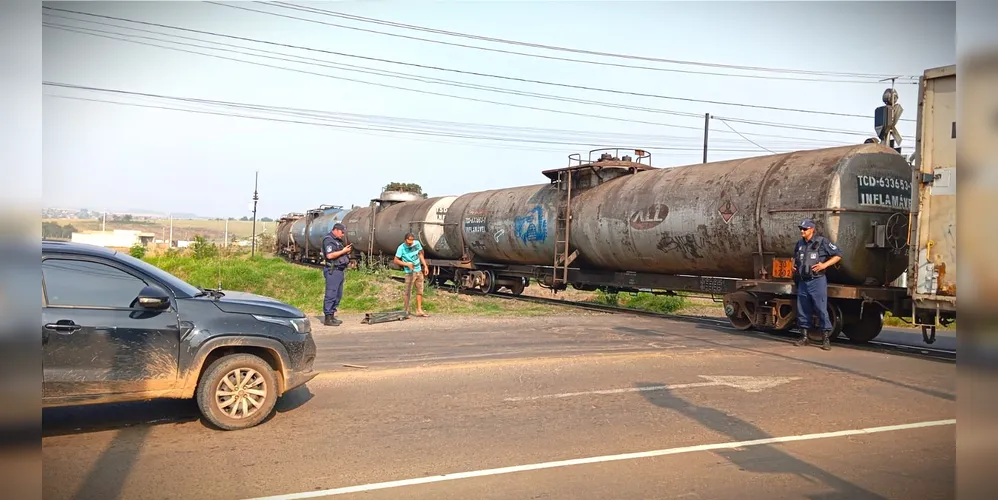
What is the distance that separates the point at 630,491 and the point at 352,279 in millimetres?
17964

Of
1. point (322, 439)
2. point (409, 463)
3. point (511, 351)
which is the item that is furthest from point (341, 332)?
point (409, 463)

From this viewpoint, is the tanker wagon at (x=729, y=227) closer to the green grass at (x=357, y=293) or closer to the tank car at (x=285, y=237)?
the green grass at (x=357, y=293)

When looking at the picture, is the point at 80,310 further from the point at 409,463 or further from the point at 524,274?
the point at 524,274

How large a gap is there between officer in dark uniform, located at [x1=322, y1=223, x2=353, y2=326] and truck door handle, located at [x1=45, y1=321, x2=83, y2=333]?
276 inches

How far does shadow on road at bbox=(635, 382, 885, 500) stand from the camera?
4242 mm

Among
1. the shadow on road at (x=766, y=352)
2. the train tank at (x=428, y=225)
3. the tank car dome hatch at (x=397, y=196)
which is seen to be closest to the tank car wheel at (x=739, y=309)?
the shadow on road at (x=766, y=352)

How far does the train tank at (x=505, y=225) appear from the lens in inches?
693

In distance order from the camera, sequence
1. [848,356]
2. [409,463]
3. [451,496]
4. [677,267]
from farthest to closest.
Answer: [677,267] → [848,356] → [409,463] → [451,496]

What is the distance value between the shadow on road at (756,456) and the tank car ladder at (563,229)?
989cm

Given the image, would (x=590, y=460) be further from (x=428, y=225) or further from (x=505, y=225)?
(x=428, y=225)

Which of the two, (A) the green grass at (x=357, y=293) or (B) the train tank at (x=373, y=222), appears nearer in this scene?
(A) the green grass at (x=357, y=293)

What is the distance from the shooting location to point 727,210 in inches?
478

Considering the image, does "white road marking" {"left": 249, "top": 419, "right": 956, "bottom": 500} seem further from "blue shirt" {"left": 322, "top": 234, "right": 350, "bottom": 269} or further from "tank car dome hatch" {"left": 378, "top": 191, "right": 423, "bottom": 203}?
"tank car dome hatch" {"left": 378, "top": 191, "right": 423, "bottom": 203}

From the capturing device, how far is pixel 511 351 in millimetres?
9898
